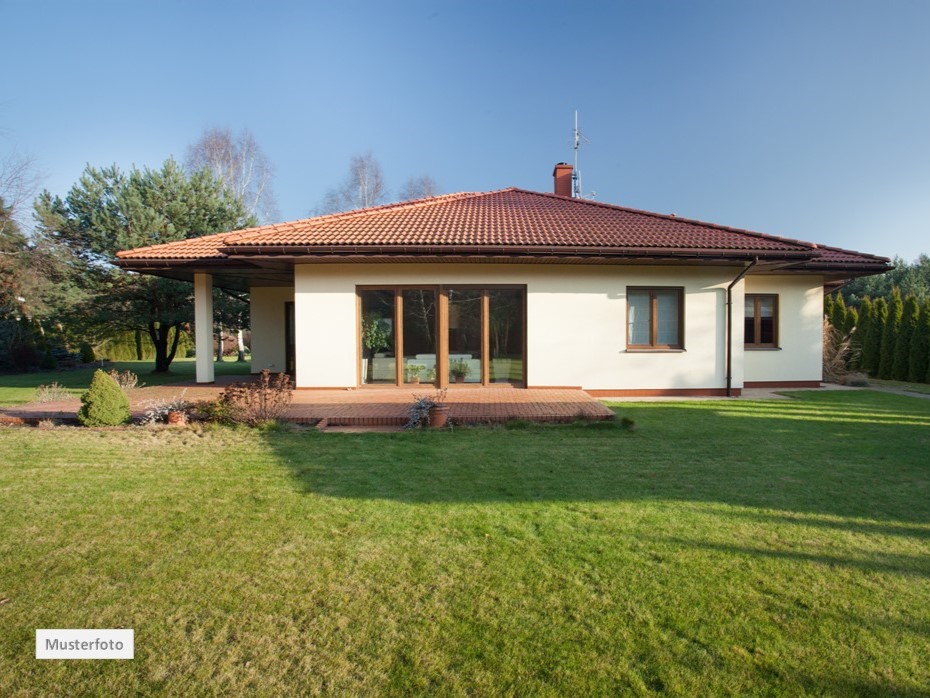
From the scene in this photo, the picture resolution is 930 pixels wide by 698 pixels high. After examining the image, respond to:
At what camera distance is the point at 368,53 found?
601 inches

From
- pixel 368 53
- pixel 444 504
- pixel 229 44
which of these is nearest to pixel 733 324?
pixel 444 504

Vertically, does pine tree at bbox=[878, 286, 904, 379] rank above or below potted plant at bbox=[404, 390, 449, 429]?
above

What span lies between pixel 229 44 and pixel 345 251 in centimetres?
904

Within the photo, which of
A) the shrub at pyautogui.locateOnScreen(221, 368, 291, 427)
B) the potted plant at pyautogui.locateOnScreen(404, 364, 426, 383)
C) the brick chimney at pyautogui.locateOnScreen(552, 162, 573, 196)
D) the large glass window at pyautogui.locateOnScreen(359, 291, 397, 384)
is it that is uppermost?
the brick chimney at pyautogui.locateOnScreen(552, 162, 573, 196)

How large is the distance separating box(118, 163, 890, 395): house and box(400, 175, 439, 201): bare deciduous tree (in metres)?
22.2

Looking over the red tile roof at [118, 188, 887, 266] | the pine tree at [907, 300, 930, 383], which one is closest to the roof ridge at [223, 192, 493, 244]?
the red tile roof at [118, 188, 887, 266]

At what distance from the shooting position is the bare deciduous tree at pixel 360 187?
3173 centimetres

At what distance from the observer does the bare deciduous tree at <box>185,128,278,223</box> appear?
93.8ft

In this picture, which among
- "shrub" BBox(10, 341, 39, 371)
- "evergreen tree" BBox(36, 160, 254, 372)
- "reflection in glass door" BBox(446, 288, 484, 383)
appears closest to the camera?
"reflection in glass door" BBox(446, 288, 484, 383)

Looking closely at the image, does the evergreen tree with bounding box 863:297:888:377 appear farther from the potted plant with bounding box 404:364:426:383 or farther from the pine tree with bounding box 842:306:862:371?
the potted plant with bounding box 404:364:426:383

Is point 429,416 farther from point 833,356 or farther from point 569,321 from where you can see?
point 833,356

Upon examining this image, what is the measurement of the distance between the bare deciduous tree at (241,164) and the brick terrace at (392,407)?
20.7m

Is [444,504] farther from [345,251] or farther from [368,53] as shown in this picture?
[368,53]

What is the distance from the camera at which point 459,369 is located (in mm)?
12023
